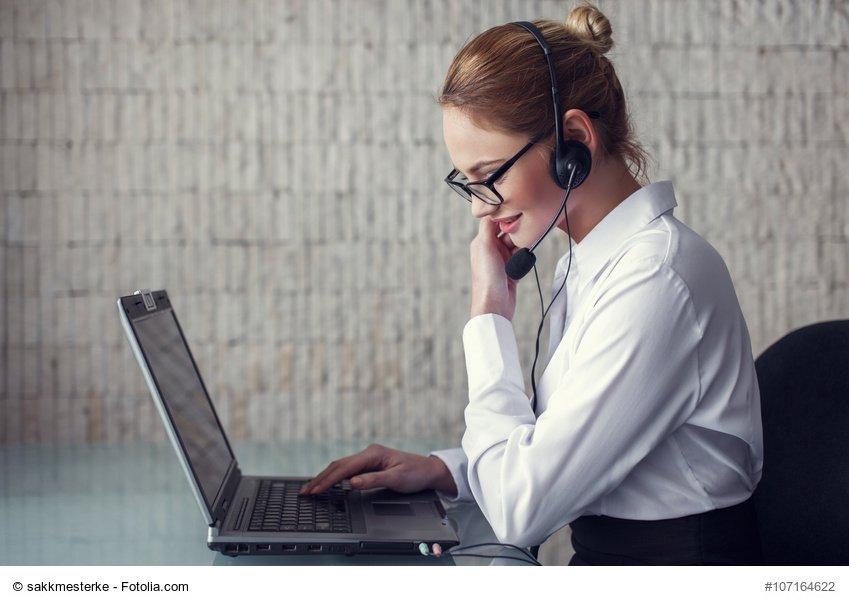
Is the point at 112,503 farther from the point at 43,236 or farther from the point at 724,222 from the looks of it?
the point at 724,222

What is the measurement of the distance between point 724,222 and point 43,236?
4.78ft

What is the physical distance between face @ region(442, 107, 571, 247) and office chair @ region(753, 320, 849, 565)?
0.38 metres

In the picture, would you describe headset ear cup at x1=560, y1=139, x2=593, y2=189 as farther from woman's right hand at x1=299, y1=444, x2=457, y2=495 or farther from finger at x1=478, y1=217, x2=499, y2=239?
woman's right hand at x1=299, y1=444, x2=457, y2=495

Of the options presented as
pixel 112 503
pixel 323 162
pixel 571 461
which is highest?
pixel 323 162

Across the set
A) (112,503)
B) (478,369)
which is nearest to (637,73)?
(478,369)

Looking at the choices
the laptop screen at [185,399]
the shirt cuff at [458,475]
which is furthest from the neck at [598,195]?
Result: the laptop screen at [185,399]

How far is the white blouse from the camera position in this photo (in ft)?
2.55

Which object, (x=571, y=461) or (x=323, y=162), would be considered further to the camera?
(x=323, y=162)

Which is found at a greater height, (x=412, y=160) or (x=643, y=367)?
(x=412, y=160)

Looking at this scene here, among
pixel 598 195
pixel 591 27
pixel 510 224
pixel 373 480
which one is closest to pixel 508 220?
pixel 510 224

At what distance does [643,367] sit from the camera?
0.77 m

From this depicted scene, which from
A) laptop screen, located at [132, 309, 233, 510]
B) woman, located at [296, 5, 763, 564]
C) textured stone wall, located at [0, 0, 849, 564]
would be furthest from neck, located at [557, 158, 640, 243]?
textured stone wall, located at [0, 0, 849, 564]
